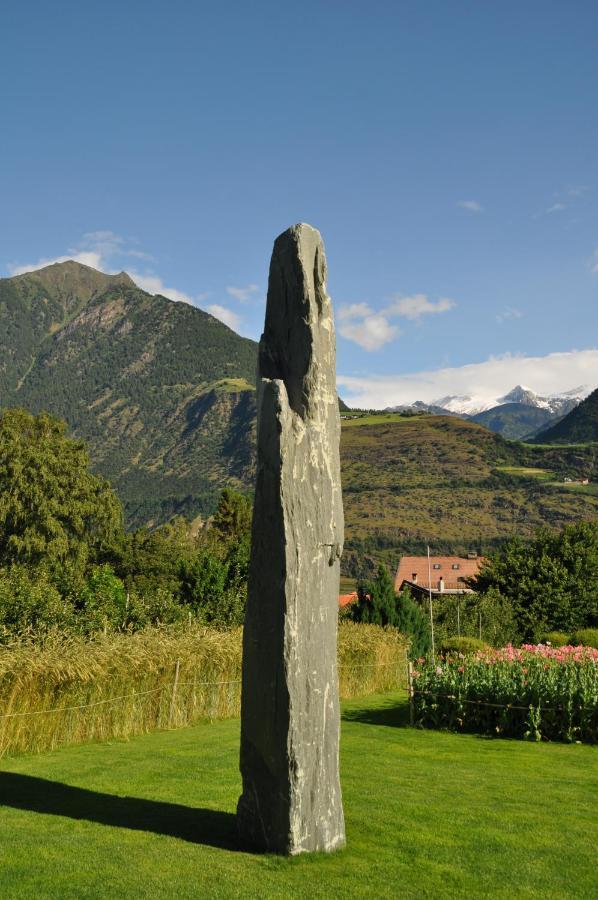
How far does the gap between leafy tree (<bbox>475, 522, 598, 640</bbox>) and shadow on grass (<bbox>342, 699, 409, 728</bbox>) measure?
13.5 metres

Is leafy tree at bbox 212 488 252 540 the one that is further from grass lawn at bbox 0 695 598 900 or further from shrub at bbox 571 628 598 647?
grass lawn at bbox 0 695 598 900

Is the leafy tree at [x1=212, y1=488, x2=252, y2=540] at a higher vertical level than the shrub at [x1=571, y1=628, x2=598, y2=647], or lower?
higher

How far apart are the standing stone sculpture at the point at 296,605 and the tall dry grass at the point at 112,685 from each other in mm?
6159

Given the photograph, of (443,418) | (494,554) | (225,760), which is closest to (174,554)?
(494,554)

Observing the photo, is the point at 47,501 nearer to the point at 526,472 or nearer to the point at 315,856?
the point at 315,856

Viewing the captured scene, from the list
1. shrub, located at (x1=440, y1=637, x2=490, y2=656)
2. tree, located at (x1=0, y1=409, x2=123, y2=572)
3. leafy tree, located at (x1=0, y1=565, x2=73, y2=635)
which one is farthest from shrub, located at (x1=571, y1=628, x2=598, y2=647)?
tree, located at (x1=0, y1=409, x2=123, y2=572)

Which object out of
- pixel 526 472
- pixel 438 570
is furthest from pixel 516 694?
pixel 526 472

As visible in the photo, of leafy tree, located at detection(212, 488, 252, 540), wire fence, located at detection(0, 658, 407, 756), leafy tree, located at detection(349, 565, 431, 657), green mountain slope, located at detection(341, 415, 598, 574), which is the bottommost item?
wire fence, located at detection(0, 658, 407, 756)

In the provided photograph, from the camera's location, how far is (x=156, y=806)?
8422 millimetres

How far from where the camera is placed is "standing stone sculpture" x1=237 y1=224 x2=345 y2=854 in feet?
21.8

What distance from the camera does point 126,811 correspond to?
26.9 feet

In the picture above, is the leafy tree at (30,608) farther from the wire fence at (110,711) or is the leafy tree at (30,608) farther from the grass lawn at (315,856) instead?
the grass lawn at (315,856)

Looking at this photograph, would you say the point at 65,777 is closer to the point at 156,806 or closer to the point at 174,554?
the point at 156,806

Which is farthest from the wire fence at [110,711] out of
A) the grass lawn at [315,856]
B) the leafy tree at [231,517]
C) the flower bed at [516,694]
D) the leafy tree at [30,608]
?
the leafy tree at [231,517]
